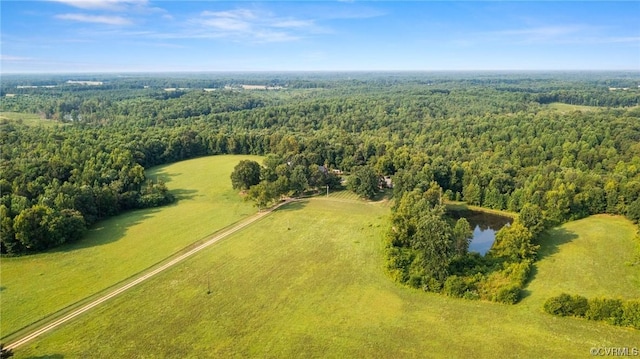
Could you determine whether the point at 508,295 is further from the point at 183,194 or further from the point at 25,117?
the point at 25,117

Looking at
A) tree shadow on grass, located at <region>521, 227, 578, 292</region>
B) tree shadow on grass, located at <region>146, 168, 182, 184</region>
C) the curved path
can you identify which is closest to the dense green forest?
tree shadow on grass, located at <region>521, 227, 578, 292</region>

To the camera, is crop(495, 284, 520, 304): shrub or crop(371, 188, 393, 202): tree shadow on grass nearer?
crop(495, 284, 520, 304): shrub

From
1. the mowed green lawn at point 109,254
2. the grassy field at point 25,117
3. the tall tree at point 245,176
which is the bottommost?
the mowed green lawn at point 109,254

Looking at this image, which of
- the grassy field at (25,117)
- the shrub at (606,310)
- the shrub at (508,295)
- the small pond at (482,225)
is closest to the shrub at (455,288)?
the shrub at (508,295)

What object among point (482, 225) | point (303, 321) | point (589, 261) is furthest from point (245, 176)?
point (589, 261)

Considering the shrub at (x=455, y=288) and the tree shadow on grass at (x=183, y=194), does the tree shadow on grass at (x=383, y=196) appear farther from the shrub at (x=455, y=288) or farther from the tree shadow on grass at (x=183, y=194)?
the tree shadow on grass at (x=183, y=194)

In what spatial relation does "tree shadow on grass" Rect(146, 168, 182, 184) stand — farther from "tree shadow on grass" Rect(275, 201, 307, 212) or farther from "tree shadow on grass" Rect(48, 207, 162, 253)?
"tree shadow on grass" Rect(275, 201, 307, 212)
